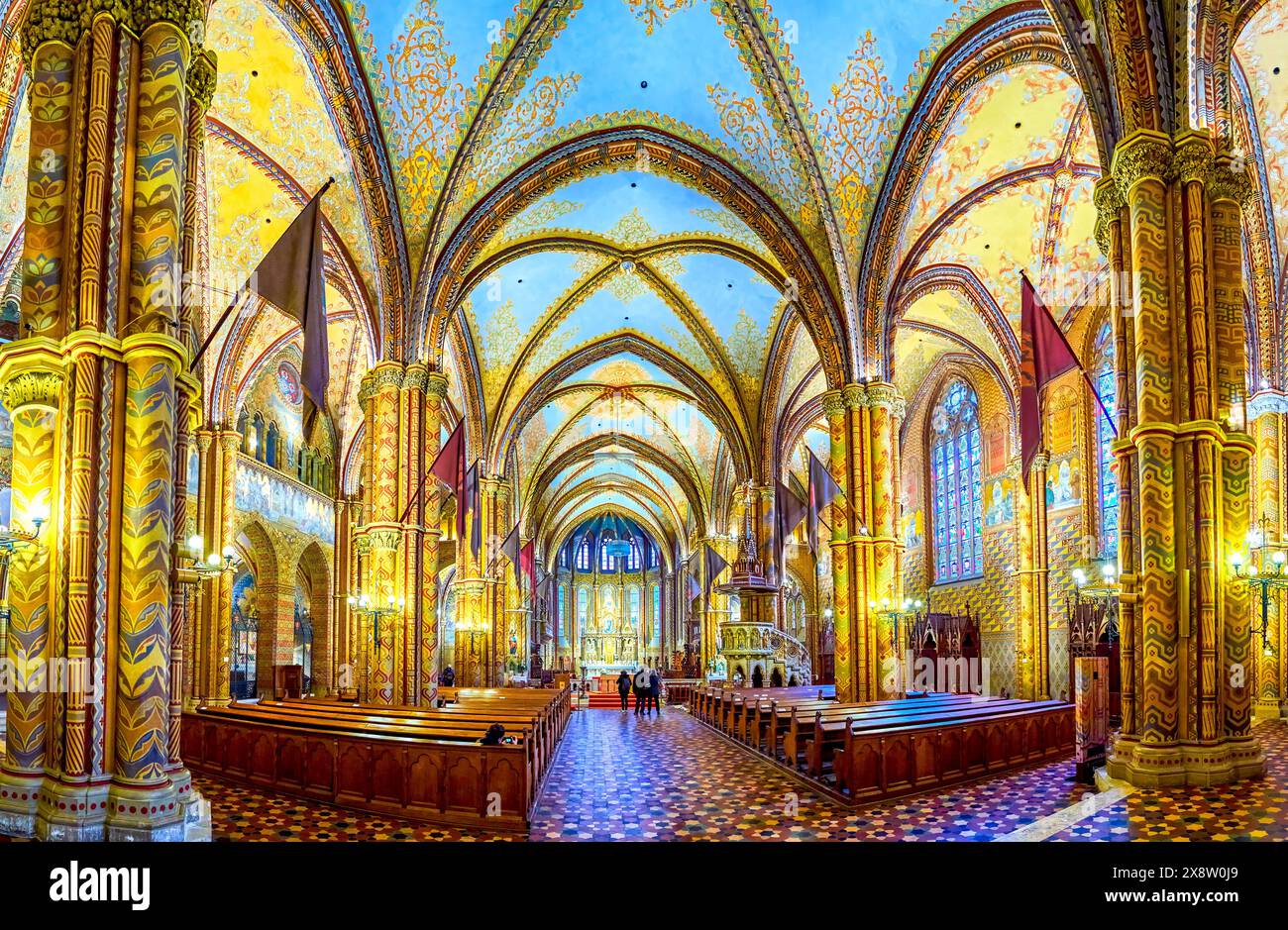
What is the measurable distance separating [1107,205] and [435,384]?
40.1 ft

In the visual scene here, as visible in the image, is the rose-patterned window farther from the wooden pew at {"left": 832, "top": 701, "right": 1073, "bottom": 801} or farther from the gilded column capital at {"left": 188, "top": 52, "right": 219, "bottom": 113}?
the gilded column capital at {"left": 188, "top": 52, "right": 219, "bottom": 113}

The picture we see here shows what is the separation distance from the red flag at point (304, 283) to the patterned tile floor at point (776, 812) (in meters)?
4.12

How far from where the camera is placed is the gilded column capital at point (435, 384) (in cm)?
1773

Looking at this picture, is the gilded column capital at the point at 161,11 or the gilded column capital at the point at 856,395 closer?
the gilded column capital at the point at 161,11

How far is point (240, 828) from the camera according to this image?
324 inches

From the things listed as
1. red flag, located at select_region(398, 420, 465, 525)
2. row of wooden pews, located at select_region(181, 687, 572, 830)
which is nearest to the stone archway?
red flag, located at select_region(398, 420, 465, 525)

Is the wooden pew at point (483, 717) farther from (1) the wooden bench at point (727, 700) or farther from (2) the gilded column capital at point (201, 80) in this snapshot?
(2) the gilded column capital at point (201, 80)

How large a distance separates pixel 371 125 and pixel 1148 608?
13.4m

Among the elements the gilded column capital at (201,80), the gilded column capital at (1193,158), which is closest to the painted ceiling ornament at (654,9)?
the gilded column capital at (1193,158)

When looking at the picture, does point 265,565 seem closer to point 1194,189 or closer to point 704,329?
point 704,329

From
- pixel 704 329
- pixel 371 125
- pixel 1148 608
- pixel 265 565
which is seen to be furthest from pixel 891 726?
pixel 265 565

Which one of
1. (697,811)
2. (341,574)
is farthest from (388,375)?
(341,574)

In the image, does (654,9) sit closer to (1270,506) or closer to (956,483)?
(1270,506)

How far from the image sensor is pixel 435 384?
1792 centimetres
